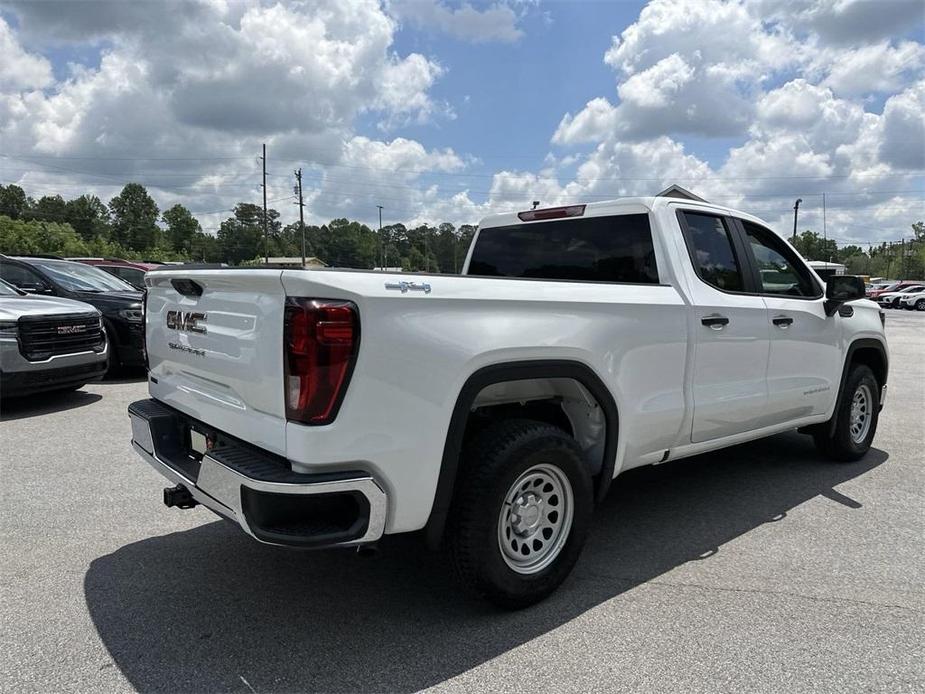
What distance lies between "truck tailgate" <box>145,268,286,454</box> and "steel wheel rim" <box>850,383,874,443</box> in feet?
16.4

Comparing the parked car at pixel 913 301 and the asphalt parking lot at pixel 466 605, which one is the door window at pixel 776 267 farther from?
the parked car at pixel 913 301

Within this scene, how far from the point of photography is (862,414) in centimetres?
555

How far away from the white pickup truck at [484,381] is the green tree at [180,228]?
376 feet

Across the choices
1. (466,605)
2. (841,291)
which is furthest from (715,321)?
(466,605)

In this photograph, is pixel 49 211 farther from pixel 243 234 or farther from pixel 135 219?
pixel 243 234

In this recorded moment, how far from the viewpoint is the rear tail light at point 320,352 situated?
2281 millimetres

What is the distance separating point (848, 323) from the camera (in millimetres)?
5066

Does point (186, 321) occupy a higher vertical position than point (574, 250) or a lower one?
lower

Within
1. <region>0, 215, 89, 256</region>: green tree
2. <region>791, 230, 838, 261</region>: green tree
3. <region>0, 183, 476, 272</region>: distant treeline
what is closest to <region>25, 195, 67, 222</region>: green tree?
<region>0, 183, 476, 272</region>: distant treeline

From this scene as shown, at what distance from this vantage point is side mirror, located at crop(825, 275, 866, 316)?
4.70m

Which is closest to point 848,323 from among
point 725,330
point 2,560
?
point 725,330

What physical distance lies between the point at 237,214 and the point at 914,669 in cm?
8674

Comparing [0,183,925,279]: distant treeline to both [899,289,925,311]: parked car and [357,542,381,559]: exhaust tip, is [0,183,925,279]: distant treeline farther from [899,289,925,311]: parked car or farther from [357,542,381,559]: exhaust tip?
[357,542,381,559]: exhaust tip

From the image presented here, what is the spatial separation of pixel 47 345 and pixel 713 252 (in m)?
6.73
